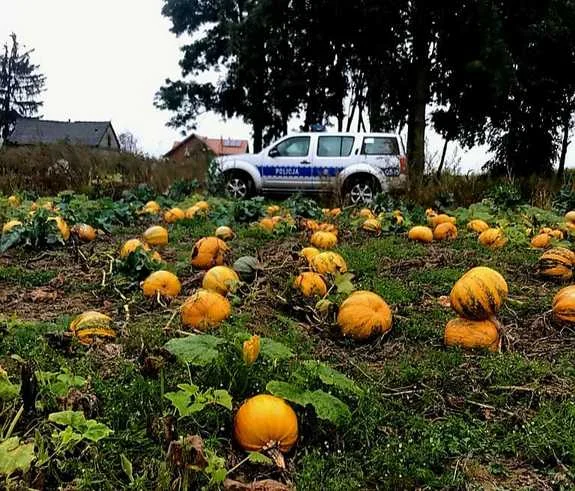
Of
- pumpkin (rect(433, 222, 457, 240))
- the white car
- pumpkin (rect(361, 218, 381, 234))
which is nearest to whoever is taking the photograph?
pumpkin (rect(433, 222, 457, 240))

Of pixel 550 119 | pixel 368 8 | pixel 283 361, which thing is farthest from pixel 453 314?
pixel 550 119

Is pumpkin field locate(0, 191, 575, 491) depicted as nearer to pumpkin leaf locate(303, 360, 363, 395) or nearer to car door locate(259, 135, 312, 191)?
pumpkin leaf locate(303, 360, 363, 395)

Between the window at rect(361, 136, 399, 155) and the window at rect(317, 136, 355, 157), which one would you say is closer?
the window at rect(361, 136, 399, 155)

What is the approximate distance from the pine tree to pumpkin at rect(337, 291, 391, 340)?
62752mm

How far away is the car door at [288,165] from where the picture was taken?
1430cm

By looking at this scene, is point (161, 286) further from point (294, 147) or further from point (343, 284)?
point (294, 147)

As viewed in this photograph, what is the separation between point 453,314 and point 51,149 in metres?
12.3

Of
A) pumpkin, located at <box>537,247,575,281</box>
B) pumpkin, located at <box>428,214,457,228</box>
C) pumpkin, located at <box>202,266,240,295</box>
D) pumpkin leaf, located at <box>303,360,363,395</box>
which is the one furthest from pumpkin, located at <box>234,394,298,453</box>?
pumpkin, located at <box>428,214,457,228</box>

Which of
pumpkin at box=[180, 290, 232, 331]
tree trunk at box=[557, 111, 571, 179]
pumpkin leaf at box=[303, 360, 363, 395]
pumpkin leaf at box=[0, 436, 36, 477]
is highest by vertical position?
tree trunk at box=[557, 111, 571, 179]

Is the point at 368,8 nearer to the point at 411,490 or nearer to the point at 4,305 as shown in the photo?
the point at 4,305

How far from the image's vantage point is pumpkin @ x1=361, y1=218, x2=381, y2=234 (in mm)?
6723

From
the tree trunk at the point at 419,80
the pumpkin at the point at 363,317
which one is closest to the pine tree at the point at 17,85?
the tree trunk at the point at 419,80

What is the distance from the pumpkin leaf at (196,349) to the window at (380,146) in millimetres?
12036

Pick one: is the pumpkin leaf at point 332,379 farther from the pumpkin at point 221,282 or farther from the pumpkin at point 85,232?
the pumpkin at point 85,232
